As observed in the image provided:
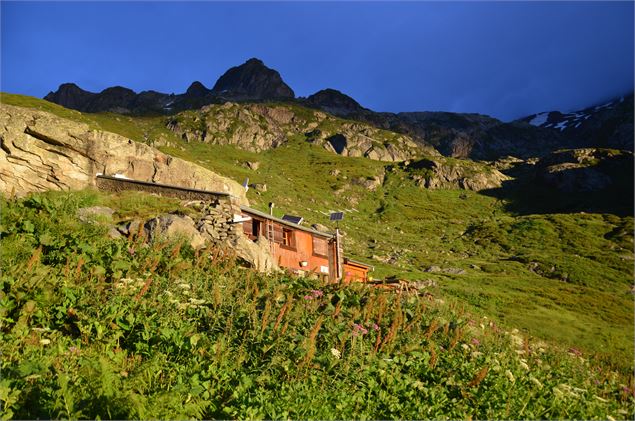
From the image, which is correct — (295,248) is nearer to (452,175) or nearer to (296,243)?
(296,243)

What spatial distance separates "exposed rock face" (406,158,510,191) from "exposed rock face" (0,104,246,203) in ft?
442

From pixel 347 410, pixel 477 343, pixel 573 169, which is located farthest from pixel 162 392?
pixel 573 169

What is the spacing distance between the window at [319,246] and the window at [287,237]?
9.16ft

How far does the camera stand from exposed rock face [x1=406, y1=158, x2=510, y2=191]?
156750mm

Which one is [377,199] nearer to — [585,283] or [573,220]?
[573,220]

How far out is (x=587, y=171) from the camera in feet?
474

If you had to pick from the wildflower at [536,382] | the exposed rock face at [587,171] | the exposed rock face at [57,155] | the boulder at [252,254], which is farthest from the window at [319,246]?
the exposed rock face at [587,171]

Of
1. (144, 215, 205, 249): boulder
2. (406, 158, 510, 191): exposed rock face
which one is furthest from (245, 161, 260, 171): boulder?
(144, 215, 205, 249): boulder

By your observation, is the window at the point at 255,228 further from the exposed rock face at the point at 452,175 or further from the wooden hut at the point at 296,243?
the exposed rock face at the point at 452,175

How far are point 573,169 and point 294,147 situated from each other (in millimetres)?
112552

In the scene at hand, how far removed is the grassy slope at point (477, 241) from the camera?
37.4 m

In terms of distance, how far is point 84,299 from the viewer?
790 cm

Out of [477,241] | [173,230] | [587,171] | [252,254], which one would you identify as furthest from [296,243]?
[587,171]

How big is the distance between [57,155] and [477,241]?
81.9 meters
